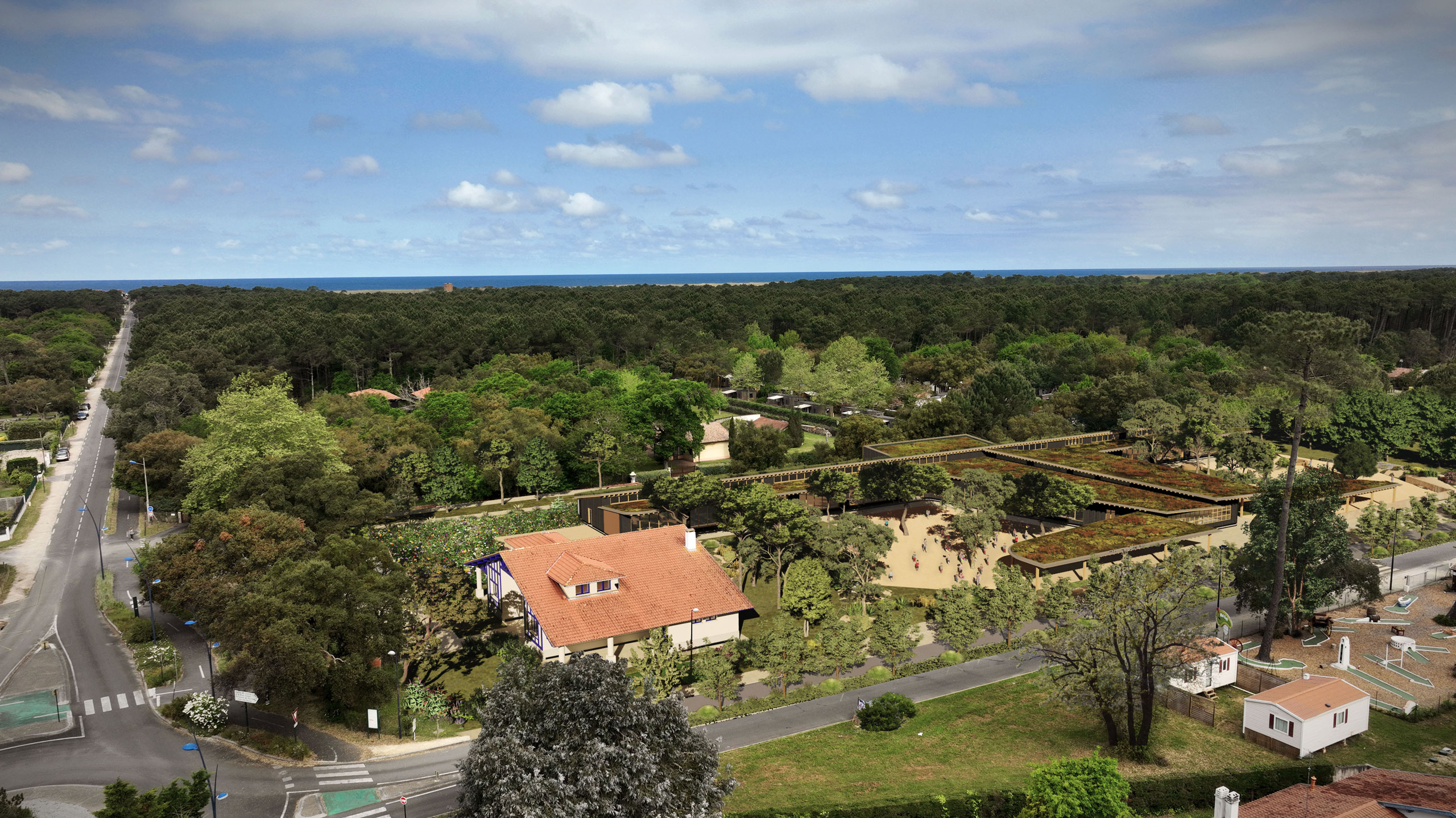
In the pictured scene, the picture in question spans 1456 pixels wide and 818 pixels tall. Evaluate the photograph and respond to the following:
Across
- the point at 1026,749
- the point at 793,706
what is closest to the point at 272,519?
the point at 793,706

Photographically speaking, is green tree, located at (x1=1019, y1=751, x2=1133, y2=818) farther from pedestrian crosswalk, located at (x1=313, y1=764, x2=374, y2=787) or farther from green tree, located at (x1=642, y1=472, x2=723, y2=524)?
green tree, located at (x1=642, y1=472, x2=723, y2=524)

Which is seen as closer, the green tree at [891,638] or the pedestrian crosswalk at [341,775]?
the pedestrian crosswalk at [341,775]

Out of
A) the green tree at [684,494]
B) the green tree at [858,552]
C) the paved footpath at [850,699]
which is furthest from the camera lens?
the green tree at [684,494]

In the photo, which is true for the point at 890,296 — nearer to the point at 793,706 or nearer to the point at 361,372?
the point at 361,372

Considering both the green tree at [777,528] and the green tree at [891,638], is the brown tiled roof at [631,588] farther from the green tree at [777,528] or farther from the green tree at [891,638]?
the green tree at [891,638]

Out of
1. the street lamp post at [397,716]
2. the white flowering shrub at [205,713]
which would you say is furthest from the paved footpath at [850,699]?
the white flowering shrub at [205,713]

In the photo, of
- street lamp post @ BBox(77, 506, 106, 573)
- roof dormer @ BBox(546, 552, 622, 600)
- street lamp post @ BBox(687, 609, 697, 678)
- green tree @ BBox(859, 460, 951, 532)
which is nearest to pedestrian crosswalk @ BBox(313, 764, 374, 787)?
roof dormer @ BBox(546, 552, 622, 600)

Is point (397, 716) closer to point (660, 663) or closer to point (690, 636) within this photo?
point (660, 663)
